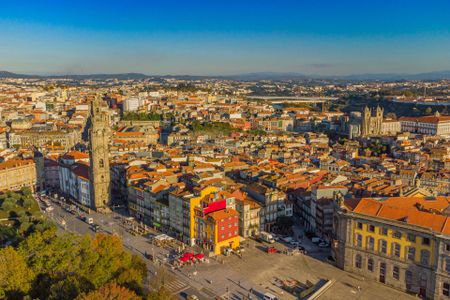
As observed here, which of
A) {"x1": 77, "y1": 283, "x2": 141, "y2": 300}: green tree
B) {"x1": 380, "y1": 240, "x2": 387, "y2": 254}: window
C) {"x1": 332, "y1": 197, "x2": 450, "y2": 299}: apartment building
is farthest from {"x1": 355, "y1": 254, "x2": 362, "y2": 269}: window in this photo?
{"x1": 77, "y1": 283, "x2": 141, "y2": 300}: green tree

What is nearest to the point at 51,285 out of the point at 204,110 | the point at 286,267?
the point at 286,267

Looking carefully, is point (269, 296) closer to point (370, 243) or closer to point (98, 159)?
point (370, 243)

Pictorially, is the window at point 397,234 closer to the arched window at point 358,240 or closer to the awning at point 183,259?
the arched window at point 358,240

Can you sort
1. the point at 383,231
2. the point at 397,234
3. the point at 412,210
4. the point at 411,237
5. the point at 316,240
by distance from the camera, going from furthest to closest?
the point at 316,240 < the point at 383,231 < the point at 412,210 < the point at 397,234 < the point at 411,237

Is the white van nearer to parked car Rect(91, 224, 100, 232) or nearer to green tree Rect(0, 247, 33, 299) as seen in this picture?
green tree Rect(0, 247, 33, 299)

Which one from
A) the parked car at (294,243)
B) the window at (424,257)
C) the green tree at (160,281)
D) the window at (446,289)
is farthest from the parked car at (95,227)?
the window at (446,289)

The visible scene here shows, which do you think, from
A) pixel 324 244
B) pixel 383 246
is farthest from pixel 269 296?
pixel 324 244
